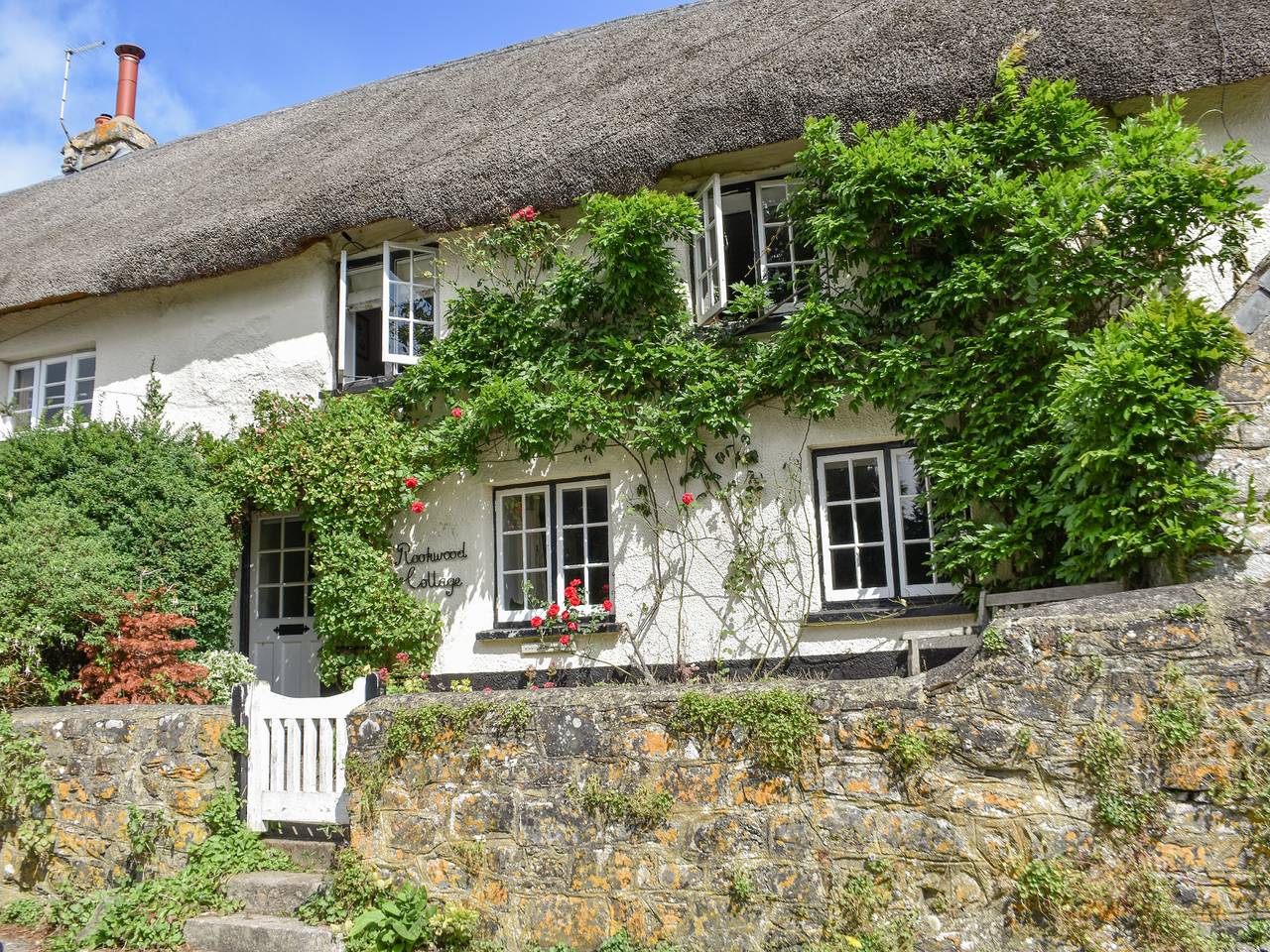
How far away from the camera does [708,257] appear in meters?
7.69

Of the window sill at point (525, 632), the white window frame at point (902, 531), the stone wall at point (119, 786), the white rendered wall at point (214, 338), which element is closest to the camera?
the stone wall at point (119, 786)

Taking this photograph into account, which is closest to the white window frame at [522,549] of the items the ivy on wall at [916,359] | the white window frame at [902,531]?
the ivy on wall at [916,359]

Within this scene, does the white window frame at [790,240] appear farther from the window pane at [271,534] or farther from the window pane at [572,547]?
the window pane at [271,534]

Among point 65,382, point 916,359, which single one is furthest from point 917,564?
point 65,382

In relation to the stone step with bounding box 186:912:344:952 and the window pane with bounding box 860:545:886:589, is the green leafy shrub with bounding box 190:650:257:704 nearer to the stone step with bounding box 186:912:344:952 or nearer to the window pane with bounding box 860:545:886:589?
the stone step with bounding box 186:912:344:952

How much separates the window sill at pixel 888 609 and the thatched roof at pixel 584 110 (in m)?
3.52

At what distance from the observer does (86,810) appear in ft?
18.4

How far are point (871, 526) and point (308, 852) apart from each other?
14.4 ft

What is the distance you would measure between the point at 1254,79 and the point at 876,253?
2.76 metres

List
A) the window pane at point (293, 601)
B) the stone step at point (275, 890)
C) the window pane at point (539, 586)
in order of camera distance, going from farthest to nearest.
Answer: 1. the window pane at point (293, 601)
2. the window pane at point (539, 586)
3. the stone step at point (275, 890)

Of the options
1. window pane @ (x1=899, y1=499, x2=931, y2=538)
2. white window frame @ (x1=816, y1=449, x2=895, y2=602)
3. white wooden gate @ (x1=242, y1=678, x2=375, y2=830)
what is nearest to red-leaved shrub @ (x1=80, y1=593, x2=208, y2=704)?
white wooden gate @ (x1=242, y1=678, x2=375, y2=830)

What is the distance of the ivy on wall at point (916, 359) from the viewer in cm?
509

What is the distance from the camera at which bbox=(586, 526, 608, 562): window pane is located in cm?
773

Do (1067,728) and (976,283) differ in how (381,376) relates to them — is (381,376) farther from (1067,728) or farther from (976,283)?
(1067,728)
